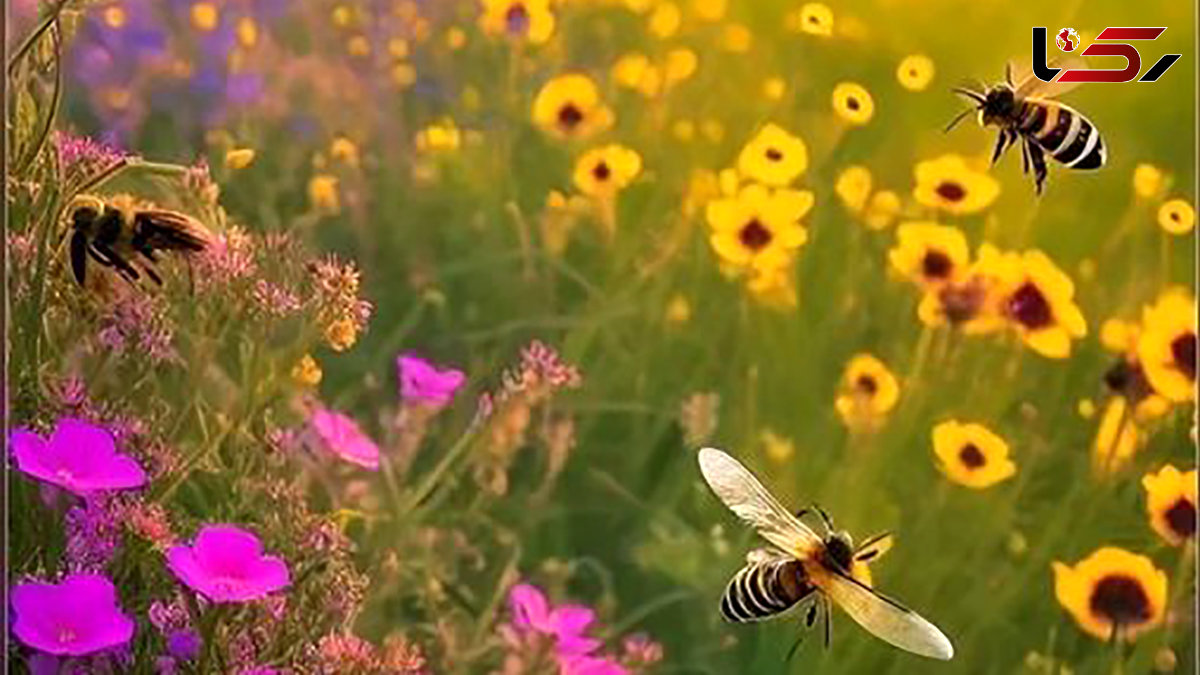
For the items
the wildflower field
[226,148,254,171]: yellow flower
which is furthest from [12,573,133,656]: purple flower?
[226,148,254,171]: yellow flower

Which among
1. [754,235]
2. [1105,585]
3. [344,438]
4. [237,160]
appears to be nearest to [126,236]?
[237,160]

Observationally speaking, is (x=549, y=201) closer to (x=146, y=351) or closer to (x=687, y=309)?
(x=687, y=309)

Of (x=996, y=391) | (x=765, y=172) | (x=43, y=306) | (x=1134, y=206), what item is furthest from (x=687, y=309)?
(x=43, y=306)

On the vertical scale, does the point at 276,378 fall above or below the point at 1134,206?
below

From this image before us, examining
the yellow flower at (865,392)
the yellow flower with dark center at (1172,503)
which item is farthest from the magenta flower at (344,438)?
the yellow flower with dark center at (1172,503)

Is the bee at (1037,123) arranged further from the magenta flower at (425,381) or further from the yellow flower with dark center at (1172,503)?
the magenta flower at (425,381)

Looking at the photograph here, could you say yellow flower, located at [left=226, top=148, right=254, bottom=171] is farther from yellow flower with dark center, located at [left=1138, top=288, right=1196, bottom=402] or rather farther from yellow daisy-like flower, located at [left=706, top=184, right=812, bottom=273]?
yellow flower with dark center, located at [left=1138, top=288, right=1196, bottom=402]

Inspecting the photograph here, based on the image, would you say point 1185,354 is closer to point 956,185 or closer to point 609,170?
point 956,185
